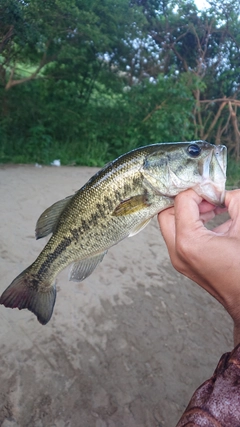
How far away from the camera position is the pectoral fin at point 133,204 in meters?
2.03

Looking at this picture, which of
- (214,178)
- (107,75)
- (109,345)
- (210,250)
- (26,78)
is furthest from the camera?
(107,75)

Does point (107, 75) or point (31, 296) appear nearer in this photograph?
point (31, 296)

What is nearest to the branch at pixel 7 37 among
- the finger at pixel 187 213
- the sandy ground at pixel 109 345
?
the sandy ground at pixel 109 345

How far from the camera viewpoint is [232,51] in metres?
14.0

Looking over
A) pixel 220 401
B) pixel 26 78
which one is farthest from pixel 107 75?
pixel 220 401

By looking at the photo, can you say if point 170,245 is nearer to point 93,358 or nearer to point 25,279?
point 25,279

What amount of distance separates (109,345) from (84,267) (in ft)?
7.08

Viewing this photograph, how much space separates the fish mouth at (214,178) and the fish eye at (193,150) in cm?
8

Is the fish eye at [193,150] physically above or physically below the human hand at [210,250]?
above

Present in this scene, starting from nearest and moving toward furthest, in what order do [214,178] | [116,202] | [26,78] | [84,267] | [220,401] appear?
[220,401]
[214,178]
[116,202]
[84,267]
[26,78]

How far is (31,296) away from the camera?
2.24 metres

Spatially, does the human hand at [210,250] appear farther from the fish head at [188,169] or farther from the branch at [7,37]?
the branch at [7,37]

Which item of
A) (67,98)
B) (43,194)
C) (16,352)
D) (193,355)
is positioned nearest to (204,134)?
(67,98)

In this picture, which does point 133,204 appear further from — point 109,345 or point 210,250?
point 109,345
